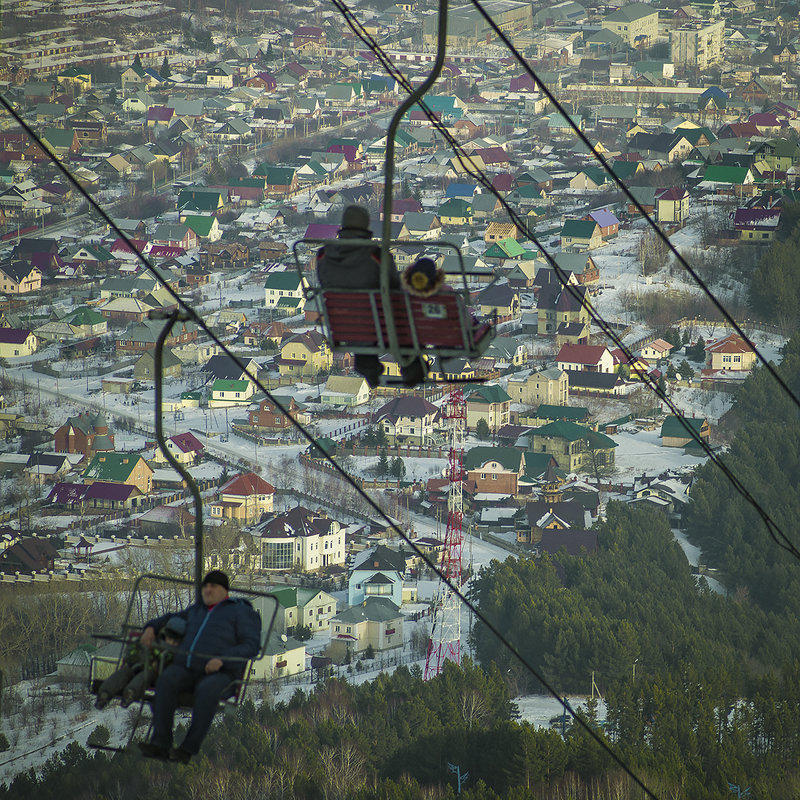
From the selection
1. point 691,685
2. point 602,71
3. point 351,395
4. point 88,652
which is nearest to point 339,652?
point 88,652

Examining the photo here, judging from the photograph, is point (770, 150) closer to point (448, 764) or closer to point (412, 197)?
point (412, 197)

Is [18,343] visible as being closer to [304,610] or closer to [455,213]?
[455,213]

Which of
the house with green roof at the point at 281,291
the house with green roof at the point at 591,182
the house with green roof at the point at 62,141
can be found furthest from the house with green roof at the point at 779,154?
the house with green roof at the point at 62,141

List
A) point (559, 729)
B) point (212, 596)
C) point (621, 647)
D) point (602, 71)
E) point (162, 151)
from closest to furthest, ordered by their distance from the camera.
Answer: point (212, 596), point (559, 729), point (621, 647), point (162, 151), point (602, 71)

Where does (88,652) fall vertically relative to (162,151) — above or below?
above

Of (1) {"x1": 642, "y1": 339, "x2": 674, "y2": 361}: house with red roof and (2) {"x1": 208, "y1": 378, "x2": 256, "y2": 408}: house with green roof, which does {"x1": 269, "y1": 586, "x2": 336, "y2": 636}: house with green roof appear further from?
(1) {"x1": 642, "y1": 339, "x2": 674, "y2": 361}: house with red roof

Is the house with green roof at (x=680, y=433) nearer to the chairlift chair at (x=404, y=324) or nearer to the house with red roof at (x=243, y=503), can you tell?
the house with red roof at (x=243, y=503)
